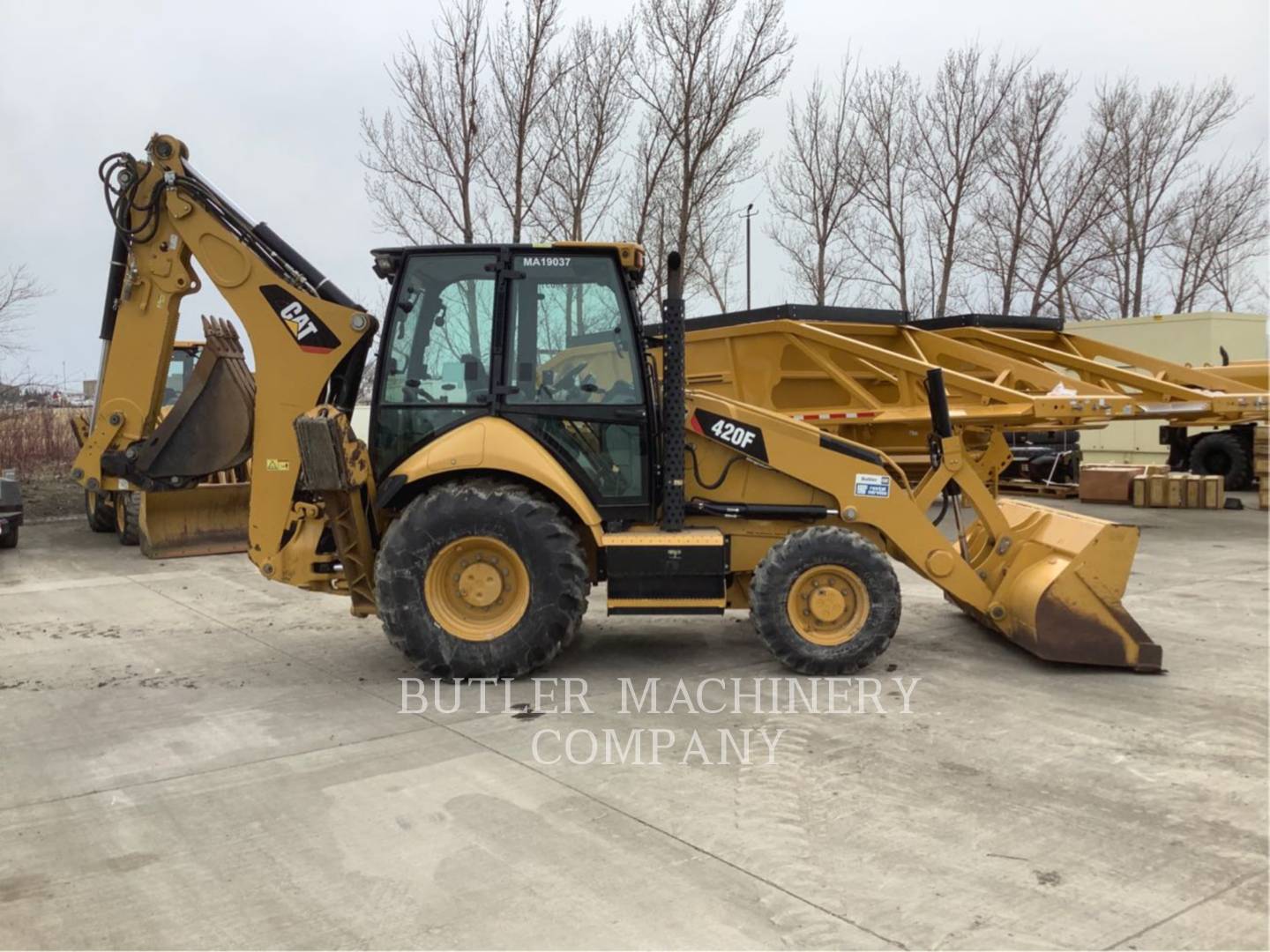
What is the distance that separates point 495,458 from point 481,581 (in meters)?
0.73

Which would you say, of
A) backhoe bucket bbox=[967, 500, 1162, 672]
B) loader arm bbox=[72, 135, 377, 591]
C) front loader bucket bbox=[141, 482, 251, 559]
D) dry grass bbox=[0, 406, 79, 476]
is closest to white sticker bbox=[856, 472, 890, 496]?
backhoe bucket bbox=[967, 500, 1162, 672]

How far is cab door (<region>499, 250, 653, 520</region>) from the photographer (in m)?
5.96

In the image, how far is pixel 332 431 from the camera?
18.4ft

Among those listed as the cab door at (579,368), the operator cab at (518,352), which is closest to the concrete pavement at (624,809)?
the cab door at (579,368)

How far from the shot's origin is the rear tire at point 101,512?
13.1m

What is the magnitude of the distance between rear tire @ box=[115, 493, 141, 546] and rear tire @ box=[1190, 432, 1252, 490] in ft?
57.2

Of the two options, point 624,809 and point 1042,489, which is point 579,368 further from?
point 1042,489

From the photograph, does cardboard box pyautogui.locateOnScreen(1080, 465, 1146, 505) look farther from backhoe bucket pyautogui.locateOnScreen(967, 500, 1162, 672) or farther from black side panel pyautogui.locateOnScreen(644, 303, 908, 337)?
backhoe bucket pyautogui.locateOnScreen(967, 500, 1162, 672)

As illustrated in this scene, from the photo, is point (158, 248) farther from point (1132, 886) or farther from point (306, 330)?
point (1132, 886)

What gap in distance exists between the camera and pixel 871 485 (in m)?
6.31

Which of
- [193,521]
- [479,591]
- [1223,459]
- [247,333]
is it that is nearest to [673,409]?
[479,591]

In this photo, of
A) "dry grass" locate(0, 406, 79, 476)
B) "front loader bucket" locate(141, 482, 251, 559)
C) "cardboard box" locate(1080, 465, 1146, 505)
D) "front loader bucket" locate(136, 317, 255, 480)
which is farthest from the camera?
"dry grass" locate(0, 406, 79, 476)

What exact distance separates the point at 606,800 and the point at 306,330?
3477mm

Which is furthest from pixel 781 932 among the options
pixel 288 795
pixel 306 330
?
pixel 306 330
